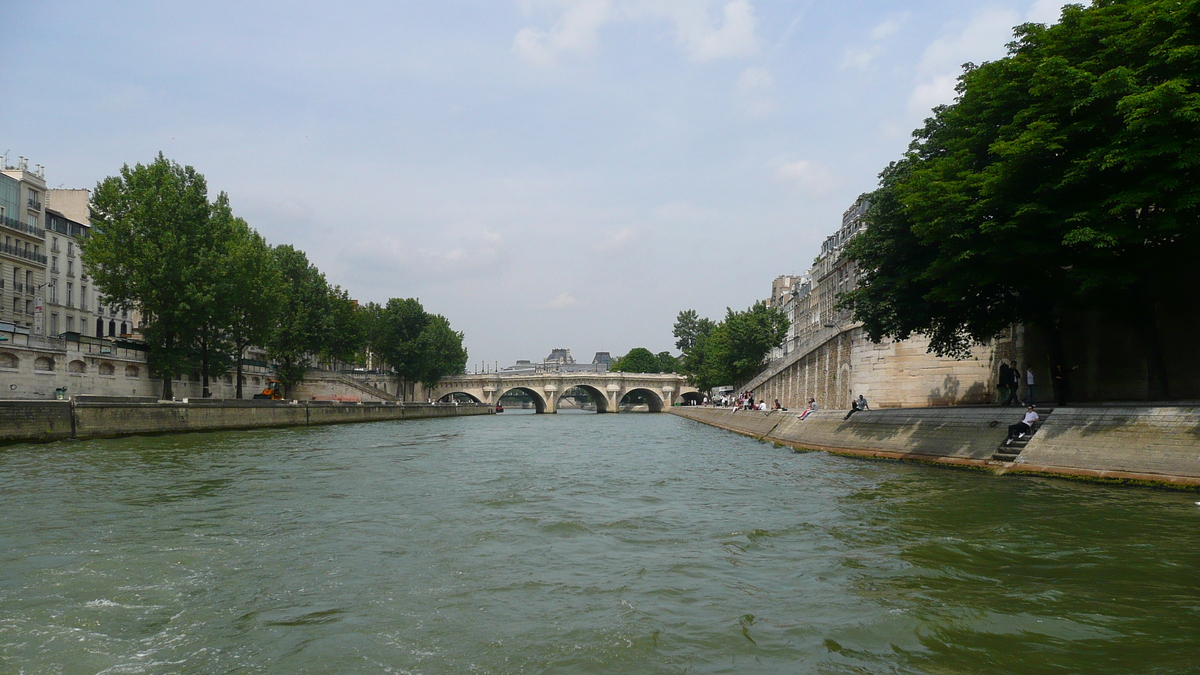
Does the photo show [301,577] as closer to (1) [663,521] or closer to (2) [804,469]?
(1) [663,521]

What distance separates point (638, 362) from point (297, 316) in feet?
320

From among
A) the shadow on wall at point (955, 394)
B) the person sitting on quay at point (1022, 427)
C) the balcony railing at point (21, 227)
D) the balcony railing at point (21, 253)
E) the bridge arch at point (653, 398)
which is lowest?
the bridge arch at point (653, 398)

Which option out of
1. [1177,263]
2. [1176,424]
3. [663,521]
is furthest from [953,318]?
[663,521]

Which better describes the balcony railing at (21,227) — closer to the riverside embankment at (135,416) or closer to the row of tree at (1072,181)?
the riverside embankment at (135,416)

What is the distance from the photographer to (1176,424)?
47.6 feet

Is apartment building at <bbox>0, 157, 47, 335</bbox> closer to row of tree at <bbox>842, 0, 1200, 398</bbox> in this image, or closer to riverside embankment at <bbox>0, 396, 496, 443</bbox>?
riverside embankment at <bbox>0, 396, 496, 443</bbox>

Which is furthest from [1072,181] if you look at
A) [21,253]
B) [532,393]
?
[532,393]

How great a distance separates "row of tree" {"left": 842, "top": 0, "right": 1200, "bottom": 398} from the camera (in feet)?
49.1

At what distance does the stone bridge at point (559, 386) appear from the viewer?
107 meters

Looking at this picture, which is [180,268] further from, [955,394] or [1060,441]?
[1060,441]

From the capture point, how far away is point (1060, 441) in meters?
16.8

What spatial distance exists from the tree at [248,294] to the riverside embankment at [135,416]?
6226 millimetres

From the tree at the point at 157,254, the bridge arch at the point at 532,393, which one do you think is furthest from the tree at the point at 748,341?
the tree at the point at 157,254

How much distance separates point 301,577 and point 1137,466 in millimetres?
15195
